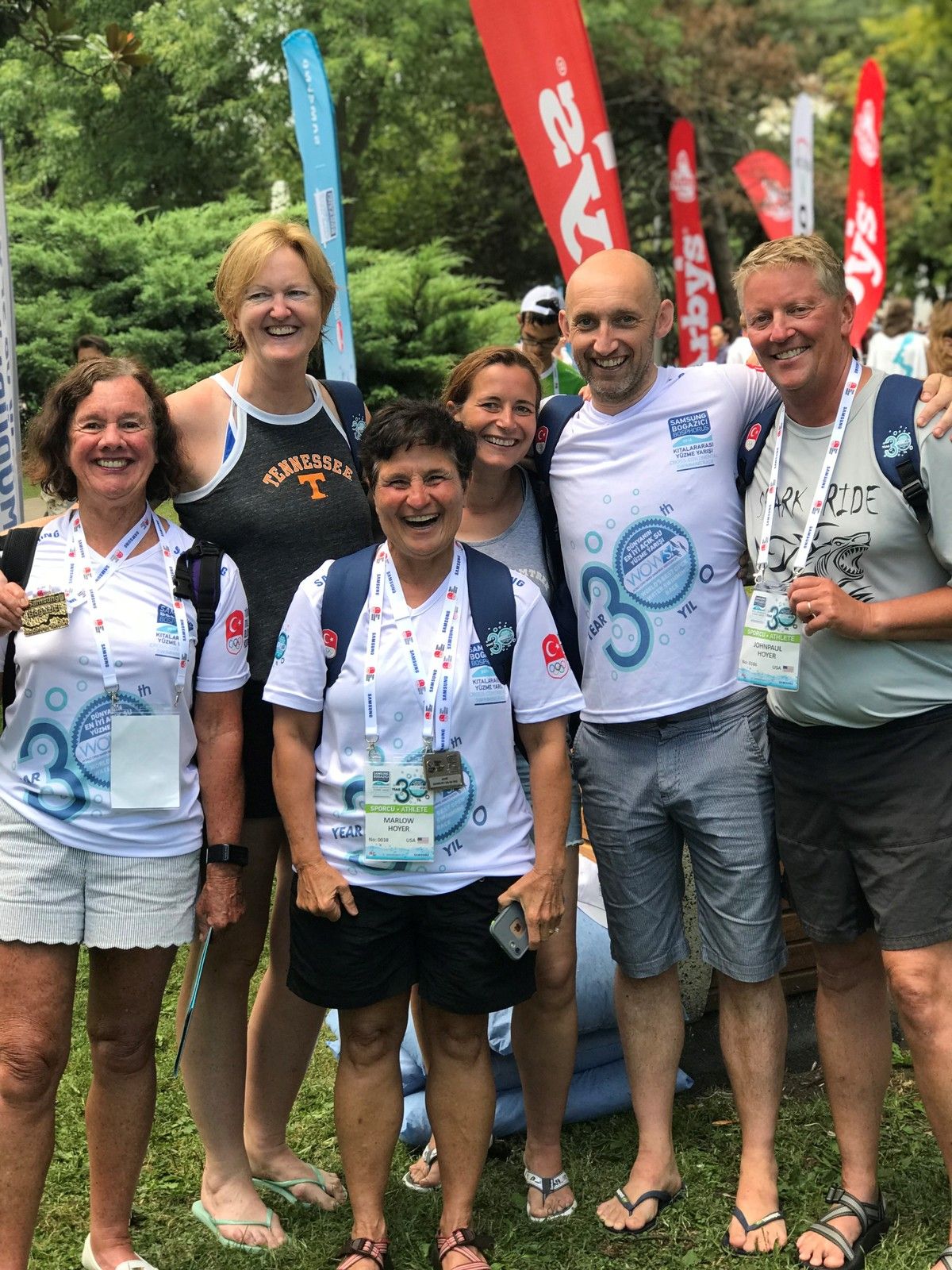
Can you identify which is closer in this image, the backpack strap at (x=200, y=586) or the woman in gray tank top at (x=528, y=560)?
the backpack strap at (x=200, y=586)

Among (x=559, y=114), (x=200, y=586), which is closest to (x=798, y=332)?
(x=200, y=586)

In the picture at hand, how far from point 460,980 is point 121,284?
31.4ft

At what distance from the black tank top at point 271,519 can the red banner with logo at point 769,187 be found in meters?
A: 16.0

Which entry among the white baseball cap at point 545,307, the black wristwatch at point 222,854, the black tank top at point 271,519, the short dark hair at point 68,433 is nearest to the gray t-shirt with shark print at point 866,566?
the black tank top at point 271,519

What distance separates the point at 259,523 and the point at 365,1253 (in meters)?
1.70

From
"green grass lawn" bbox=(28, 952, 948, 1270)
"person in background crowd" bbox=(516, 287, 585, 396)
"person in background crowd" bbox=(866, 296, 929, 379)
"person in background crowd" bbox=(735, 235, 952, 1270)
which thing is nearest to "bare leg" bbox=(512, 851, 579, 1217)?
"green grass lawn" bbox=(28, 952, 948, 1270)

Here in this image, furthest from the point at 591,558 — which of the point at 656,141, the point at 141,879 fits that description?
the point at 656,141

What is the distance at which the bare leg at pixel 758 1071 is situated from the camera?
11.2 ft

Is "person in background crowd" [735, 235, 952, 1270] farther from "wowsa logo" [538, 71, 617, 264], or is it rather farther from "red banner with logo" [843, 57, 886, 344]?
"red banner with logo" [843, 57, 886, 344]

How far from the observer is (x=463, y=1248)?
126 inches

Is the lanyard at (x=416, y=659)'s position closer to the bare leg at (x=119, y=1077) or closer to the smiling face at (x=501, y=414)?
the smiling face at (x=501, y=414)

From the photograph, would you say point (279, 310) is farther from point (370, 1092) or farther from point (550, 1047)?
point (550, 1047)

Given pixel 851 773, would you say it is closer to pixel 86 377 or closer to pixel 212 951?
pixel 212 951

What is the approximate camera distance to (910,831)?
9.99ft
